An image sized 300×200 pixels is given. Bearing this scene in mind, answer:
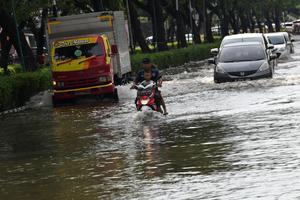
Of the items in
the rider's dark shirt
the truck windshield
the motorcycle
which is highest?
the truck windshield

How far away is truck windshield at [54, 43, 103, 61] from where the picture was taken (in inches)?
1051

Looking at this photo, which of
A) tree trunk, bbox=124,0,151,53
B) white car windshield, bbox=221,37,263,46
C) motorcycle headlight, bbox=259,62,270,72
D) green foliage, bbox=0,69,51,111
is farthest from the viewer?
tree trunk, bbox=124,0,151,53

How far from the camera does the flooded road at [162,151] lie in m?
10.2

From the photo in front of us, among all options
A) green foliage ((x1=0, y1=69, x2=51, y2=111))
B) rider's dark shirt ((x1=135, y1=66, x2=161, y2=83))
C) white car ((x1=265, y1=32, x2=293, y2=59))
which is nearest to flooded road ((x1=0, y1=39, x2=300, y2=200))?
rider's dark shirt ((x1=135, y1=66, x2=161, y2=83))

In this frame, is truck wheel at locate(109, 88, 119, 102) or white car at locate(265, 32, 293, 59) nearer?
truck wheel at locate(109, 88, 119, 102)

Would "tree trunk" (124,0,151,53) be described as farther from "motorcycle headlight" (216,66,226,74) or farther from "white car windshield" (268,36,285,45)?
"motorcycle headlight" (216,66,226,74)

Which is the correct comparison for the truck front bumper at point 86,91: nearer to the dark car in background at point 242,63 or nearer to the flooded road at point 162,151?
the flooded road at point 162,151

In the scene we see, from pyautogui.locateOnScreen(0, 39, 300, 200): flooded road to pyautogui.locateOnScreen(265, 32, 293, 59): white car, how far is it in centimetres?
2073

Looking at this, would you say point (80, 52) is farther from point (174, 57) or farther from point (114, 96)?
point (174, 57)

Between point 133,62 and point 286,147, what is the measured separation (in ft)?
91.9

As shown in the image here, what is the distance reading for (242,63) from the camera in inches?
1131

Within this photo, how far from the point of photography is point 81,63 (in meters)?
26.4

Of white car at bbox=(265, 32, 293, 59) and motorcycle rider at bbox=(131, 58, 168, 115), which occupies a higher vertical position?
motorcycle rider at bbox=(131, 58, 168, 115)

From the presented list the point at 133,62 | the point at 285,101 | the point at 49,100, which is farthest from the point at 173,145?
the point at 133,62
